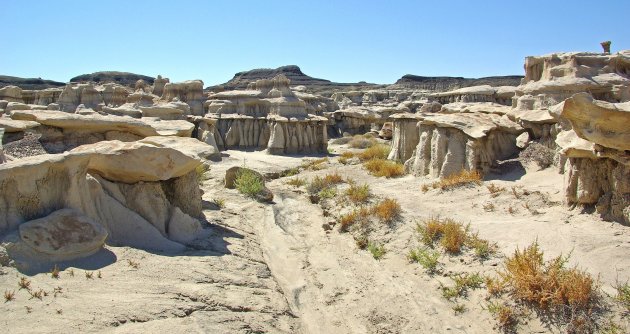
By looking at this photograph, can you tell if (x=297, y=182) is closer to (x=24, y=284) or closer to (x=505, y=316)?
(x=505, y=316)

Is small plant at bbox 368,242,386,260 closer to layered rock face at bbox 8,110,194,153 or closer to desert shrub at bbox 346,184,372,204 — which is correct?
desert shrub at bbox 346,184,372,204

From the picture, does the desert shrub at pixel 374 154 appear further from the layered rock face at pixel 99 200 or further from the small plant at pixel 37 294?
the small plant at pixel 37 294

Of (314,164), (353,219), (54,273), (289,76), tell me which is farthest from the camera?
(289,76)

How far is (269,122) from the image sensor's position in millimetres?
22672

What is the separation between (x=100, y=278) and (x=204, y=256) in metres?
1.67

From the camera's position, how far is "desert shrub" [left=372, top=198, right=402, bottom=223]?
29.1 ft

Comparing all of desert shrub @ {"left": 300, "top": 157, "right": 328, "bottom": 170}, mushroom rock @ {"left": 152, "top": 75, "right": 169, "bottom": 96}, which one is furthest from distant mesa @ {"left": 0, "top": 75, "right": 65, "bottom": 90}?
desert shrub @ {"left": 300, "top": 157, "right": 328, "bottom": 170}

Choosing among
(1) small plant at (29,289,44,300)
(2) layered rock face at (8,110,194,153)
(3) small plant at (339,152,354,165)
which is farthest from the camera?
(3) small plant at (339,152,354,165)

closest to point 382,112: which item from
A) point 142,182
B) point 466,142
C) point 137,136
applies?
point 466,142

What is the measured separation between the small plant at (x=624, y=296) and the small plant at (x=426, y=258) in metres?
2.33

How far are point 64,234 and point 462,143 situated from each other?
9.04 metres

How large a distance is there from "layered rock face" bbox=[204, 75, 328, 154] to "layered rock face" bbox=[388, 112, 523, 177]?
9242mm

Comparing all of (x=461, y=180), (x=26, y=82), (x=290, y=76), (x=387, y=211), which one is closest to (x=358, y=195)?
(x=387, y=211)

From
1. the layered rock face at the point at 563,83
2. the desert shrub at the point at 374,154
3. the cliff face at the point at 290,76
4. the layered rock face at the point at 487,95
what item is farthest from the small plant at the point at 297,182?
the cliff face at the point at 290,76
